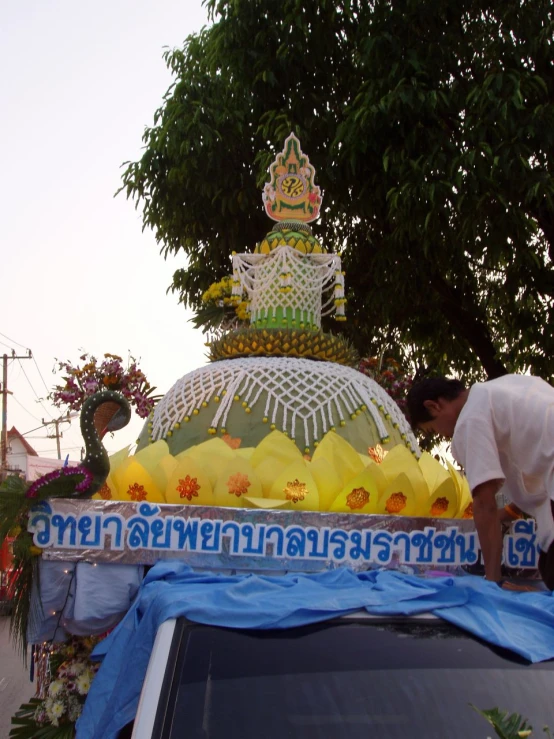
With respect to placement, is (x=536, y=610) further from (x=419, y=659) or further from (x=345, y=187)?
(x=345, y=187)

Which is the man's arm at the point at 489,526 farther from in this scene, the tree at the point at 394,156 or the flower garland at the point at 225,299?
the tree at the point at 394,156

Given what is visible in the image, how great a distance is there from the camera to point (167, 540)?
2.33 m

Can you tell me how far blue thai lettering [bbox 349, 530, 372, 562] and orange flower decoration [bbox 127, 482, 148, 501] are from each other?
2.37 feet

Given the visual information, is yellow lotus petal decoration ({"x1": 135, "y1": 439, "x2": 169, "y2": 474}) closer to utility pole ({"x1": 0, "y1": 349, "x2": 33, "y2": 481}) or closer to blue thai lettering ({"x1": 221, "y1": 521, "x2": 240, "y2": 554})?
blue thai lettering ({"x1": 221, "y1": 521, "x2": 240, "y2": 554})

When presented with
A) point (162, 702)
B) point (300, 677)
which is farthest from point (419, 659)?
point (162, 702)

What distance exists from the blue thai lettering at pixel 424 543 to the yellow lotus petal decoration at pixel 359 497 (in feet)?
0.79

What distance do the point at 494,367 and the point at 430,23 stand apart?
438 centimetres

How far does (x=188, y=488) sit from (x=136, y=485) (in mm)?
185

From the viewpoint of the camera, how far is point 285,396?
3855mm

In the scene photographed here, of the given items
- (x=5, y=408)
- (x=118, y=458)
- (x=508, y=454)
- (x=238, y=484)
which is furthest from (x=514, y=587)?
(x=5, y=408)

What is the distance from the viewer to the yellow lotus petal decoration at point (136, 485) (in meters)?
2.67

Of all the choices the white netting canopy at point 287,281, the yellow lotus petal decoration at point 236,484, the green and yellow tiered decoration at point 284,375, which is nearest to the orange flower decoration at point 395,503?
the yellow lotus petal decoration at point 236,484

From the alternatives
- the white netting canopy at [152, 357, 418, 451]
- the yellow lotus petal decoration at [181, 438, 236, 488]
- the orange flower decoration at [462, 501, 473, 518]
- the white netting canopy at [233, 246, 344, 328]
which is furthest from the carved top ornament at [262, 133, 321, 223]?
the orange flower decoration at [462, 501, 473, 518]

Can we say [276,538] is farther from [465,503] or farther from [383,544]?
[465,503]
